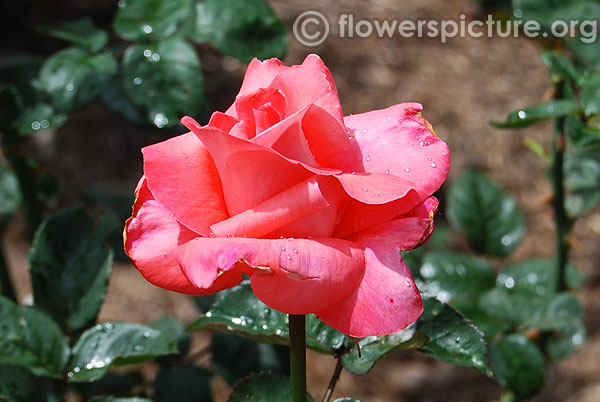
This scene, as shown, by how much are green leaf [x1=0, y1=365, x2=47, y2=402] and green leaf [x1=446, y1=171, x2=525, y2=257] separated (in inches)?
29.3

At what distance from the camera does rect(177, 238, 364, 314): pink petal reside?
0.42 m

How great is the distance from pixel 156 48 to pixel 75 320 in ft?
1.21

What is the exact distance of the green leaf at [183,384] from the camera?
921mm

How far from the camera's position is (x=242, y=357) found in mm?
931

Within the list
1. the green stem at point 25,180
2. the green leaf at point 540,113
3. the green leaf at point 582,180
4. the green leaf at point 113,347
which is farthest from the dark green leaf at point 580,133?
the green stem at point 25,180

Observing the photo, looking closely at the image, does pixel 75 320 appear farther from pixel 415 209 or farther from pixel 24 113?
pixel 415 209

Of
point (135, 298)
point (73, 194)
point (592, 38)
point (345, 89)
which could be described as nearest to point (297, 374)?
point (592, 38)

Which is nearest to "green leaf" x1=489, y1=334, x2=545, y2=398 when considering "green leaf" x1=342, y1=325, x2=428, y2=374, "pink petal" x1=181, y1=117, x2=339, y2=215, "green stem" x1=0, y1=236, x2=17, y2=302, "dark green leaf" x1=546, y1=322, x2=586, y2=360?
"dark green leaf" x1=546, y1=322, x2=586, y2=360

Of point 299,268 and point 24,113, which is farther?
point 24,113

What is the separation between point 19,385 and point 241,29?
1.66ft

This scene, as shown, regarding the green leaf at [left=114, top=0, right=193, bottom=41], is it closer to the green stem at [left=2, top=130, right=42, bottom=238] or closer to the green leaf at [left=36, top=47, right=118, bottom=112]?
the green leaf at [left=36, top=47, right=118, bottom=112]

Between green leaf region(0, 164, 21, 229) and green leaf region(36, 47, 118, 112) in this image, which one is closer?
green leaf region(36, 47, 118, 112)

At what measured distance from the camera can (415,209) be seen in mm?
479

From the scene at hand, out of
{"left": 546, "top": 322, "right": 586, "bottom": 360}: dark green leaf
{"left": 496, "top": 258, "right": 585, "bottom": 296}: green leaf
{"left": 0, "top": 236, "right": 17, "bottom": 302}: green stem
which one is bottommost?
{"left": 546, "top": 322, "right": 586, "bottom": 360}: dark green leaf
